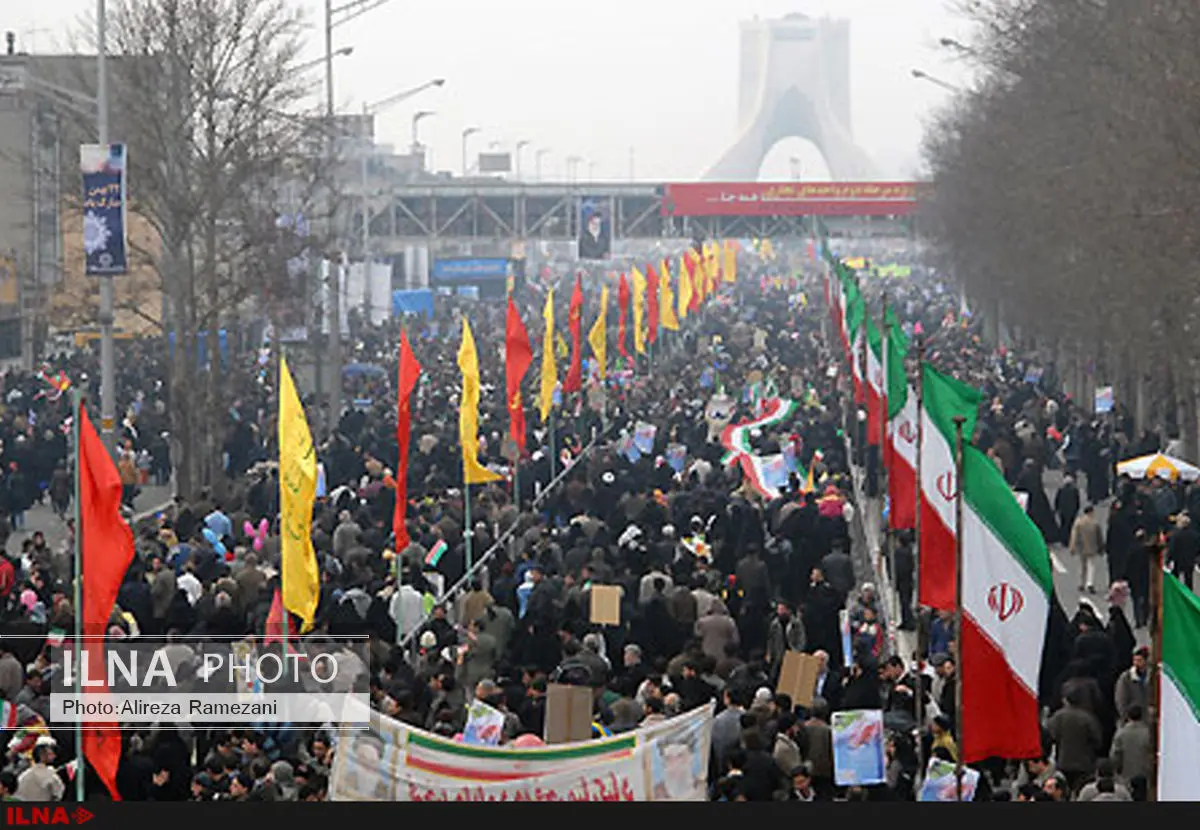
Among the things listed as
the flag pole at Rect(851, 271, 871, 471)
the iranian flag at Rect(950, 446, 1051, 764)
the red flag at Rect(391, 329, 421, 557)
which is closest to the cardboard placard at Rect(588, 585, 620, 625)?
the red flag at Rect(391, 329, 421, 557)

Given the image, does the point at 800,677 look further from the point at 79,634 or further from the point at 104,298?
the point at 104,298

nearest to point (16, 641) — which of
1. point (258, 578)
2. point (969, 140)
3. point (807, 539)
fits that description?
point (258, 578)

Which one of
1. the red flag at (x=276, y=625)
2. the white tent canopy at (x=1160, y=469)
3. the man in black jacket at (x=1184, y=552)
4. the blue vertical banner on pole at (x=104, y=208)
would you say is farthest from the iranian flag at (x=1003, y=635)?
the blue vertical banner on pole at (x=104, y=208)

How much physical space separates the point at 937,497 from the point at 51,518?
21030mm

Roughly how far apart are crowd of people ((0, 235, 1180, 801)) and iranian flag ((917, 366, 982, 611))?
1.97 ft

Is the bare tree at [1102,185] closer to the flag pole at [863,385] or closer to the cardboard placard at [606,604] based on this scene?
the flag pole at [863,385]

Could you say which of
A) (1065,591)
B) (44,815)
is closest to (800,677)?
(44,815)

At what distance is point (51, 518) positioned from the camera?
34.3m

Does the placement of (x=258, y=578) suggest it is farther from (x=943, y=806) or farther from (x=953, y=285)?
(x=953, y=285)

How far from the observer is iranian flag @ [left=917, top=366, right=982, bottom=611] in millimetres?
15516

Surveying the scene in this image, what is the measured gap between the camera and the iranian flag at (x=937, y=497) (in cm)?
1552

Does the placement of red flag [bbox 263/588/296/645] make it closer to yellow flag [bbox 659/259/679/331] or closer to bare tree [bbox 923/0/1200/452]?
bare tree [bbox 923/0/1200/452]

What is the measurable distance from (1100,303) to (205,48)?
A: 1485 cm

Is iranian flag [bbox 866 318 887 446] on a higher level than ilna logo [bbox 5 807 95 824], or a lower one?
lower
